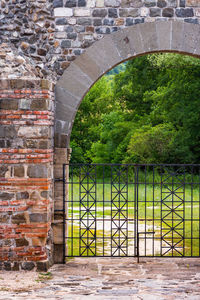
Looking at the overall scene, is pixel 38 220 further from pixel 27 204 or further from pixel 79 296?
pixel 79 296

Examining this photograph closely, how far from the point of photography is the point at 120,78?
28156 mm

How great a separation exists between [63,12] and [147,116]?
763 inches

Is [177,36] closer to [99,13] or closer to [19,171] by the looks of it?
[99,13]

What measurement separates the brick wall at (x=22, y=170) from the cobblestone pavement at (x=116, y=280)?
1.12 ft

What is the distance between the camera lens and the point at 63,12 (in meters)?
7.88

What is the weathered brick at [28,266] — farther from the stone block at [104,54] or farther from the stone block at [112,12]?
the stone block at [112,12]

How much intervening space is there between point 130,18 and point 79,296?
14.0 feet

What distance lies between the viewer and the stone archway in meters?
7.77

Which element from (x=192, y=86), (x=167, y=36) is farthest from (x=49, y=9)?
(x=192, y=86)

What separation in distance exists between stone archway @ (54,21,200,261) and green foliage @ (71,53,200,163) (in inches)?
435

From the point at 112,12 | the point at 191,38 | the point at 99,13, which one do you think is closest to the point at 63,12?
the point at 99,13

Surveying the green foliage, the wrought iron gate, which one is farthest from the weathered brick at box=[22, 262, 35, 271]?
the green foliage

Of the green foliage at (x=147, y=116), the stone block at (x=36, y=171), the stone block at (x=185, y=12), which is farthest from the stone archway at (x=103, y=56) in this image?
the green foliage at (x=147, y=116)

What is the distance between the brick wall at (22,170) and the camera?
24.0 feet
